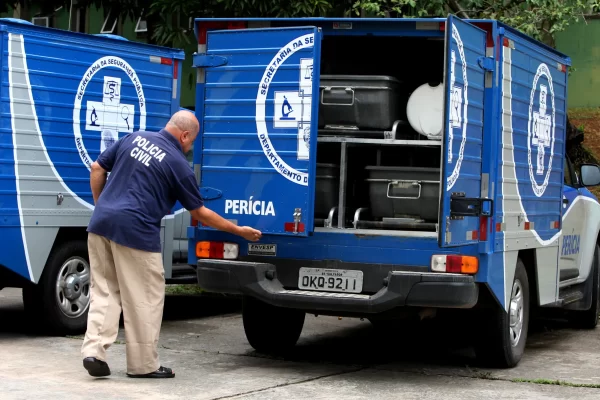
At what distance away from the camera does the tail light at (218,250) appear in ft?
26.7

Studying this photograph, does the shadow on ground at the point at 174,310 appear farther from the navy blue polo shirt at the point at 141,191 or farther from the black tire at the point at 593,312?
the black tire at the point at 593,312

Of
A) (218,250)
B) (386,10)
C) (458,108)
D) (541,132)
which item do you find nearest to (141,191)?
(218,250)

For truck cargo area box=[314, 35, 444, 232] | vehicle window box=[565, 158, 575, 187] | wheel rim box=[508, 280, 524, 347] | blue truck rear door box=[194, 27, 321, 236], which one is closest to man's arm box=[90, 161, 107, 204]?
blue truck rear door box=[194, 27, 321, 236]

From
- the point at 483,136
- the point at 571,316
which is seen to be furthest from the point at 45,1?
the point at 483,136

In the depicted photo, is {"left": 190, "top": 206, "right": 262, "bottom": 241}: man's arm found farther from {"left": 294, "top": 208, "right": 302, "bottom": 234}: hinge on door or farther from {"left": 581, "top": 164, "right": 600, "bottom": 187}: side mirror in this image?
{"left": 581, "top": 164, "right": 600, "bottom": 187}: side mirror

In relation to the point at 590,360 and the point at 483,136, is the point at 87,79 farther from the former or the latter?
the point at 590,360

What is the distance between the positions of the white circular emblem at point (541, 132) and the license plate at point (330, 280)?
6.17ft

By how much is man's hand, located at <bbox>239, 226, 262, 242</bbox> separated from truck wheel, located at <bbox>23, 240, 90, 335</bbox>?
7.67 ft

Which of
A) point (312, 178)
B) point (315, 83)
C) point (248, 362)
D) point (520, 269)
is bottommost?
point (248, 362)

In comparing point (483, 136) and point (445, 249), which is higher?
point (483, 136)

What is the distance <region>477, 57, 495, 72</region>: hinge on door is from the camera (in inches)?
307

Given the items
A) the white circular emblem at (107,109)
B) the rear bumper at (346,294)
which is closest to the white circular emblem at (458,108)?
the rear bumper at (346,294)

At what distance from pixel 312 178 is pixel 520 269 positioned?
6.45 feet

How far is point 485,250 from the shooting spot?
7727mm
